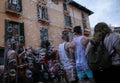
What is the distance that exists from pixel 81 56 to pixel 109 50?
1.27 m

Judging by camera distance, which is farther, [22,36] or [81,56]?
[22,36]

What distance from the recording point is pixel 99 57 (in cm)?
352

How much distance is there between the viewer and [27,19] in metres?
19.3

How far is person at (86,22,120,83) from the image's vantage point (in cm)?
349

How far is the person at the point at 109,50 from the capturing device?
349 centimetres

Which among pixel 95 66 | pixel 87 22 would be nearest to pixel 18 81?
pixel 95 66

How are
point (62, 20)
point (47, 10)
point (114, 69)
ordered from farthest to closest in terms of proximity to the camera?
point (62, 20), point (47, 10), point (114, 69)

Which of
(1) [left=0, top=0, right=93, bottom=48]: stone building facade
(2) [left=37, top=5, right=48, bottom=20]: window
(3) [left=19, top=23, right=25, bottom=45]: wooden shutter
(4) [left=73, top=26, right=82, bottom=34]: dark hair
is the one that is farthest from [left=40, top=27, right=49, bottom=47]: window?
(4) [left=73, top=26, right=82, bottom=34]: dark hair

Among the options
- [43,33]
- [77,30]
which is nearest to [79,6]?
[43,33]

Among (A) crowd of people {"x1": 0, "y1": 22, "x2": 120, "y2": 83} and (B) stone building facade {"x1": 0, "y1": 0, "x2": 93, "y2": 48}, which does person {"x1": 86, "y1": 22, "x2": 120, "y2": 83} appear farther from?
(B) stone building facade {"x1": 0, "y1": 0, "x2": 93, "y2": 48}

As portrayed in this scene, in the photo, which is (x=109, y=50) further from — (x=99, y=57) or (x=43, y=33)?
(x=43, y=33)

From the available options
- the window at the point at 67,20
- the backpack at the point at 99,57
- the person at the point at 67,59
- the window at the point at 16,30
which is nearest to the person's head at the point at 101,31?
the backpack at the point at 99,57

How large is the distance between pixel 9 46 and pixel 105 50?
419 cm

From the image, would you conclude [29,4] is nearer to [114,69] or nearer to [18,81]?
[18,81]
